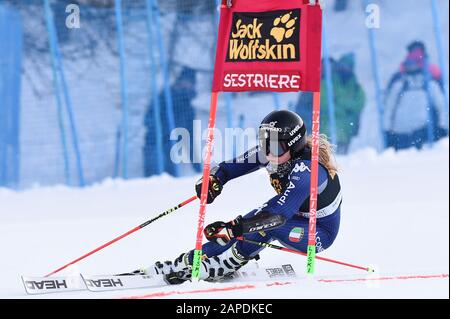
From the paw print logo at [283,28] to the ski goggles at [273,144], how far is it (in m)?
0.69

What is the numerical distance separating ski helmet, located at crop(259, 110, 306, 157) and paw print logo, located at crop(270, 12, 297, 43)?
59 cm

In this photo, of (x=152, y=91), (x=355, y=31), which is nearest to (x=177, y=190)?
(x=152, y=91)

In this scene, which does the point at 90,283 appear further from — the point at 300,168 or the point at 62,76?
the point at 62,76

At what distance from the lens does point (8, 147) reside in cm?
1312

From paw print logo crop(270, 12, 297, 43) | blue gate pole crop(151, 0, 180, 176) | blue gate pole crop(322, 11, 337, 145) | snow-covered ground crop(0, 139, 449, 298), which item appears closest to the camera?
snow-covered ground crop(0, 139, 449, 298)

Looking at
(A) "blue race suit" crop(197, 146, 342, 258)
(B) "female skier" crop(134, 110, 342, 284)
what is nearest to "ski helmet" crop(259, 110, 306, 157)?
(B) "female skier" crop(134, 110, 342, 284)

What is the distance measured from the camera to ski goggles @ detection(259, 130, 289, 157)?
679 cm

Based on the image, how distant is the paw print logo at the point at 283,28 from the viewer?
6.51 meters

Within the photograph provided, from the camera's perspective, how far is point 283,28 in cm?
654

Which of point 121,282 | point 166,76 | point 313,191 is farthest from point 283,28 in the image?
point 166,76

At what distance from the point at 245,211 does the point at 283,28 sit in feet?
17.8

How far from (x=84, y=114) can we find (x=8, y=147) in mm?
1145

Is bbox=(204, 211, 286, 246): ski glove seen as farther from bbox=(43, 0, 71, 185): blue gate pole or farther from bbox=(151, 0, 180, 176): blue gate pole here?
bbox=(43, 0, 71, 185): blue gate pole

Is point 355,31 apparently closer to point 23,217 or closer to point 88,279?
point 23,217
